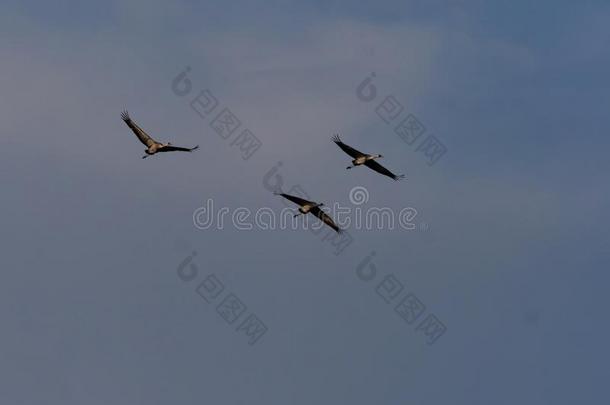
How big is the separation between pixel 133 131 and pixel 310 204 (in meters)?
16.7

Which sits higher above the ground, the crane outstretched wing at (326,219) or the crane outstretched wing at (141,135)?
the crane outstretched wing at (141,135)

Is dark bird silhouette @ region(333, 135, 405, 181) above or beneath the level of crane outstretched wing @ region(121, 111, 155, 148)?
beneath

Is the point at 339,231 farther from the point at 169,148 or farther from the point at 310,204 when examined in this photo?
the point at 169,148

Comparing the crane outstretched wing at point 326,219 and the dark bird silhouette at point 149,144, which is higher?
the dark bird silhouette at point 149,144

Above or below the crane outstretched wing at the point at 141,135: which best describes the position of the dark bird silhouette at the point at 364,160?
below

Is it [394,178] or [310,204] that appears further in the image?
[394,178]

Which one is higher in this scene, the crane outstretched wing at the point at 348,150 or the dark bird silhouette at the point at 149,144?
the dark bird silhouette at the point at 149,144

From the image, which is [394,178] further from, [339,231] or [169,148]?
[169,148]

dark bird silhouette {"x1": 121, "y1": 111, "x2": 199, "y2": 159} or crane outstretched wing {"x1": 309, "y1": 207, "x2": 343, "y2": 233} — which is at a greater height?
dark bird silhouette {"x1": 121, "y1": 111, "x2": 199, "y2": 159}

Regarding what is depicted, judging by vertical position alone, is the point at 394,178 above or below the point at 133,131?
below

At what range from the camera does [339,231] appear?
360ft

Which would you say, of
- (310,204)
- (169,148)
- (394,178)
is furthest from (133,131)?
(394,178)

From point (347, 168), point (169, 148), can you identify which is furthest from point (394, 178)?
point (169, 148)

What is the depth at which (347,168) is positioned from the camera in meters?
112
